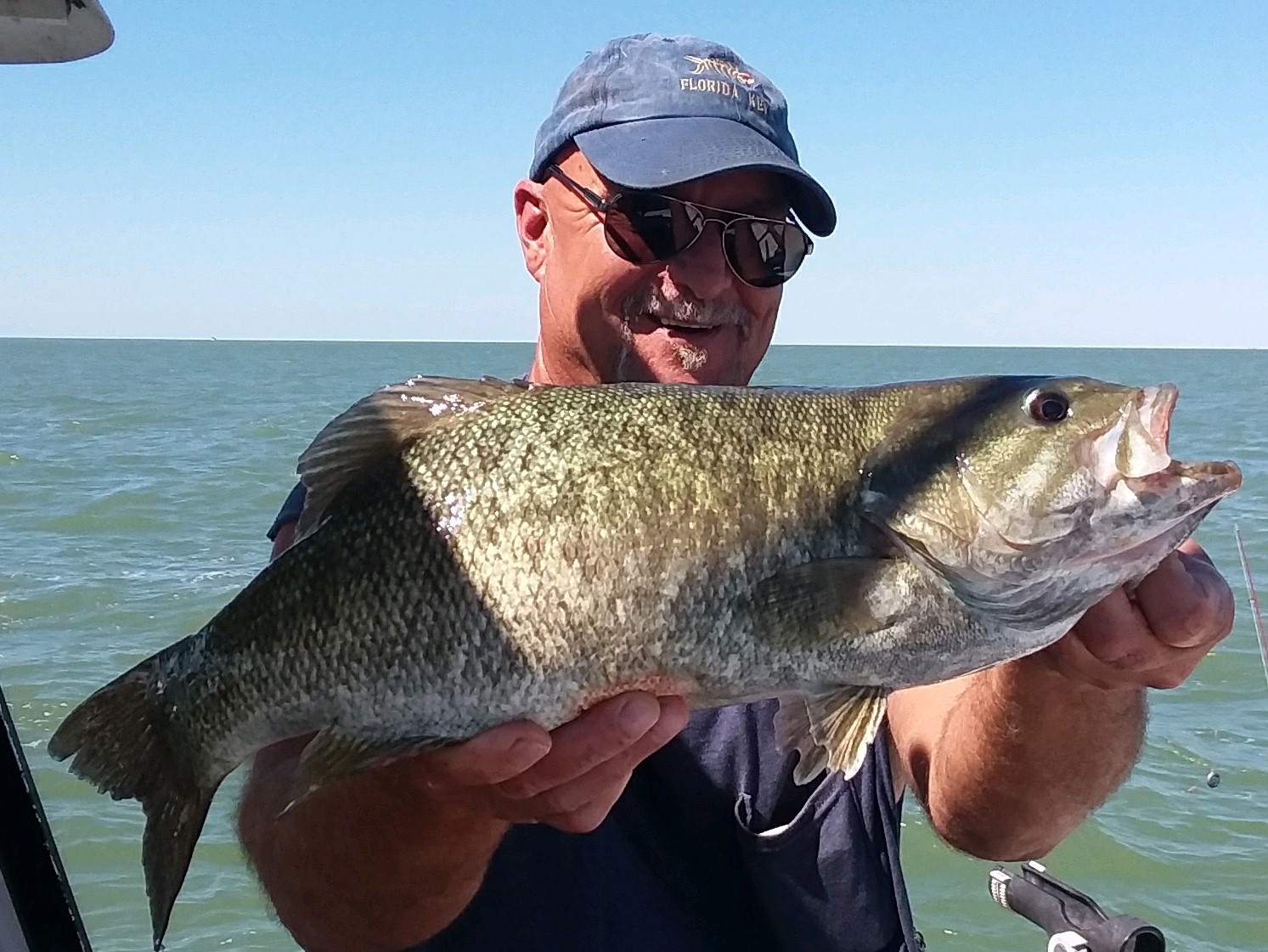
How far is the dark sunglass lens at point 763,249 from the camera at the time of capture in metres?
3.09

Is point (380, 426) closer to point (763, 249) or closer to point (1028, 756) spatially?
point (763, 249)

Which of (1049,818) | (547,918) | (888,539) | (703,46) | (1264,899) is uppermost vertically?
(703,46)

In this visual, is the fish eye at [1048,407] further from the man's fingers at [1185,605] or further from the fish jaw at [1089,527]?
the man's fingers at [1185,605]

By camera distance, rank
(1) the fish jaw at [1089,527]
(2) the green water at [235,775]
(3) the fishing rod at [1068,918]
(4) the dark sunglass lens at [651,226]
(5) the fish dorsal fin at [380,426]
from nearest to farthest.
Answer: (1) the fish jaw at [1089,527]
(5) the fish dorsal fin at [380,426]
(4) the dark sunglass lens at [651,226]
(3) the fishing rod at [1068,918]
(2) the green water at [235,775]

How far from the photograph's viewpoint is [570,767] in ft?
6.56

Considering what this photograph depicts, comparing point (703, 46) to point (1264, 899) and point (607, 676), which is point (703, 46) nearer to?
point (607, 676)

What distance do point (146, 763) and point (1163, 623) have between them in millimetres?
1833

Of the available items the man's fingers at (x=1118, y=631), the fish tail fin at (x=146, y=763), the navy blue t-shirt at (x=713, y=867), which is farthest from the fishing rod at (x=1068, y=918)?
the fish tail fin at (x=146, y=763)

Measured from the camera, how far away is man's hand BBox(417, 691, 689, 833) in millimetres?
1938

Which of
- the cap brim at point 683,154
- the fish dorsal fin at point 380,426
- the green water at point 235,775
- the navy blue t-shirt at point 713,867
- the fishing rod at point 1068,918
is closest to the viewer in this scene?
the fish dorsal fin at point 380,426

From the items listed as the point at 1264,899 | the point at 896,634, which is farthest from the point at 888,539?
the point at 1264,899

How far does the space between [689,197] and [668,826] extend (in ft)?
5.25

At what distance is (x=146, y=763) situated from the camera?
6.99 feet

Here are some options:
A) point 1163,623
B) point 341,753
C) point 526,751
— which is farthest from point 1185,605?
point 341,753
